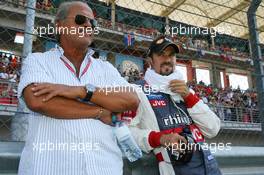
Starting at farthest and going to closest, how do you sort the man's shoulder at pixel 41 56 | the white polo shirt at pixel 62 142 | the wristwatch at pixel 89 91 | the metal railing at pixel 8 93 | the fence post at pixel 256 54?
the metal railing at pixel 8 93
the fence post at pixel 256 54
the man's shoulder at pixel 41 56
the wristwatch at pixel 89 91
the white polo shirt at pixel 62 142

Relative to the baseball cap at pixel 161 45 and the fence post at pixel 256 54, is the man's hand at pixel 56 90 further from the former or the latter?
the fence post at pixel 256 54

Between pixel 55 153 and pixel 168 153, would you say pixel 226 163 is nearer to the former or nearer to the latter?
pixel 168 153

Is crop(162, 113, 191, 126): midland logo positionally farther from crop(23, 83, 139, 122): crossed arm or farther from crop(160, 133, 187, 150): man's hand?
crop(23, 83, 139, 122): crossed arm

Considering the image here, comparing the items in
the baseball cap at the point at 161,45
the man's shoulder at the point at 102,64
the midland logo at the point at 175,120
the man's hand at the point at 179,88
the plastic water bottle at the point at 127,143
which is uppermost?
the baseball cap at the point at 161,45

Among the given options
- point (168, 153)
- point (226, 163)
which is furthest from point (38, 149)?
point (226, 163)

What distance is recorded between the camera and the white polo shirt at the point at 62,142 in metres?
1.14

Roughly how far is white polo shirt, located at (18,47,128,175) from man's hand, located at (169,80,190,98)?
38cm

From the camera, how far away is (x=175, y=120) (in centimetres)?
149

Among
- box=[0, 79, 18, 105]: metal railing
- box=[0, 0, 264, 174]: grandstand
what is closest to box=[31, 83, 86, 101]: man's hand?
box=[0, 0, 264, 174]: grandstand

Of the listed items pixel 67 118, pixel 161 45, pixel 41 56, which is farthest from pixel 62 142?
pixel 161 45

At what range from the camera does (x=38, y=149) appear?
1145 mm

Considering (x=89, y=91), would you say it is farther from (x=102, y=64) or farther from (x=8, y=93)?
(x=8, y=93)

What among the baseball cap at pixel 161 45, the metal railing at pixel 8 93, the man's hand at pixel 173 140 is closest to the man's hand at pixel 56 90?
the man's hand at pixel 173 140

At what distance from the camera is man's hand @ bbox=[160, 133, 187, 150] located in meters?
1.33
